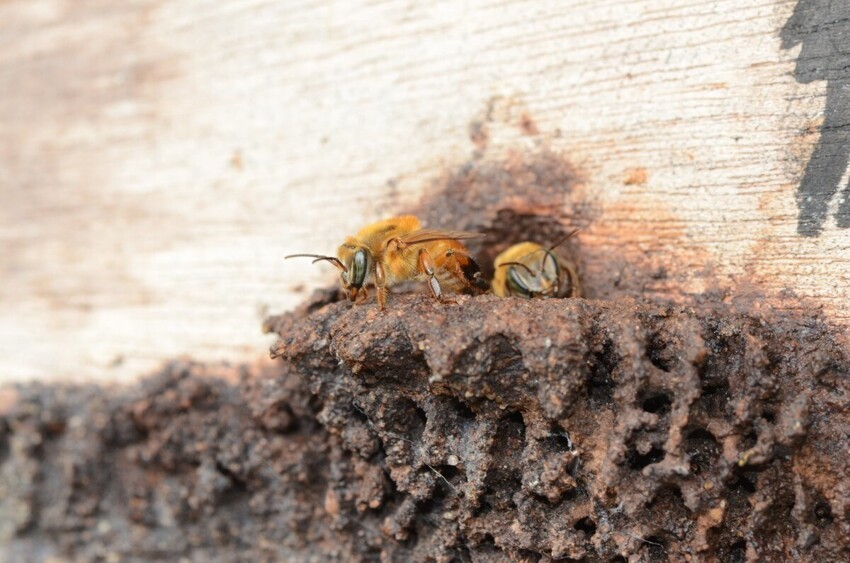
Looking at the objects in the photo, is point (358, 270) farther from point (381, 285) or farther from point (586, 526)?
point (586, 526)

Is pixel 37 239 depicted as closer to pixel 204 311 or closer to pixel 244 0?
pixel 204 311

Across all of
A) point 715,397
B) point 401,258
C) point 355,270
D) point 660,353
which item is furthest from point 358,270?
point 715,397

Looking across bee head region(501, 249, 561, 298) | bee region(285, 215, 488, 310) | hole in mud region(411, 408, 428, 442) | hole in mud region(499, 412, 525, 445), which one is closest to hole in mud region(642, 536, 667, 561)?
hole in mud region(499, 412, 525, 445)

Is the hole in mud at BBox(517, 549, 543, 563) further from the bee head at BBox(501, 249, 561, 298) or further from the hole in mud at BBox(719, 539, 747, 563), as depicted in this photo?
the bee head at BBox(501, 249, 561, 298)

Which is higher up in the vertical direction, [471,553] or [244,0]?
[244,0]

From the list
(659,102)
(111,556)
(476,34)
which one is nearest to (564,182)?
(659,102)

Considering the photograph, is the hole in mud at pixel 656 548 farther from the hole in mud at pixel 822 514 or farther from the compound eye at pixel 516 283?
the compound eye at pixel 516 283

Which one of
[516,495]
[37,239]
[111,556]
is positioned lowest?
[111,556]
